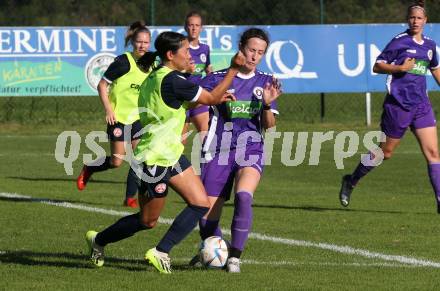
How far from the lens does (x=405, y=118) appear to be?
12094 millimetres

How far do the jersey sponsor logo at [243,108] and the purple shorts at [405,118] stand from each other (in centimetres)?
384

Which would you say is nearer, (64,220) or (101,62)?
(64,220)

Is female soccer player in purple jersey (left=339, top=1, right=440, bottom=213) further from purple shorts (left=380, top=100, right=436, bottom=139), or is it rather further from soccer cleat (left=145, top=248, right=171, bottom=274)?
soccer cleat (left=145, top=248, right=171, bottom=274)

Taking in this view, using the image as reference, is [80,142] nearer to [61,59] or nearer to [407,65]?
[61,59]

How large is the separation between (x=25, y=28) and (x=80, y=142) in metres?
2.62

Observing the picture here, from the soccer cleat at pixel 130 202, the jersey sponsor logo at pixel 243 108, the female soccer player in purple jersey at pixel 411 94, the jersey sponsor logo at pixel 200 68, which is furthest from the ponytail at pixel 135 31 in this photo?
the jersey sponsor logo at pixel 243 108

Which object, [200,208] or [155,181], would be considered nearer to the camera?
[155,181]

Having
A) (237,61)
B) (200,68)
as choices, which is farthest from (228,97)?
(200,68)

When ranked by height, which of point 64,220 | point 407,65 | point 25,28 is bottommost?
point 64,220

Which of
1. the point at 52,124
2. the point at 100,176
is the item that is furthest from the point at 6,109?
the point at 100,176

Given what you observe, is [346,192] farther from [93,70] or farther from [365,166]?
[93,70]

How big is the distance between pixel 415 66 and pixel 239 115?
4159 millimetres

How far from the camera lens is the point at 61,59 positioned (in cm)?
2206

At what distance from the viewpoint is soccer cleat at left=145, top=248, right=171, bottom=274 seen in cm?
796
